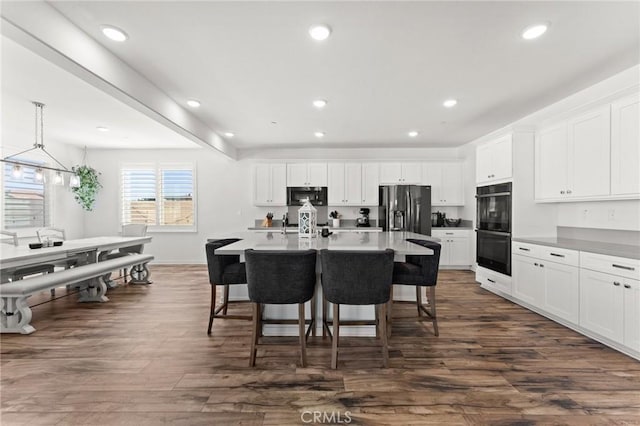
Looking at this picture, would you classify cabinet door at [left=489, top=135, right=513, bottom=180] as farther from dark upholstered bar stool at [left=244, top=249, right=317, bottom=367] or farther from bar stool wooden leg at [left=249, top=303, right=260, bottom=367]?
bar stool wooden leg at [left=249, top=303, right=260, bottom=367]

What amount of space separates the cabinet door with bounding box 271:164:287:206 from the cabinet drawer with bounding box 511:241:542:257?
4147mm

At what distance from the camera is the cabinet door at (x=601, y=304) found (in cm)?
259

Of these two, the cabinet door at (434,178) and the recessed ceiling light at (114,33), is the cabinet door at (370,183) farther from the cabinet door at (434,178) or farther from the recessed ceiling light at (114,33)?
the recessed ceiling light at (114,33)

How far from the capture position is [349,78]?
3.12 metres

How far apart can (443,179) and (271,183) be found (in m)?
3.60

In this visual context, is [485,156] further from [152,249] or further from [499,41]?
[152,249]

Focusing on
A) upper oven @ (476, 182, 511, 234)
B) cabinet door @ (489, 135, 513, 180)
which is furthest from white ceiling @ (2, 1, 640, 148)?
upper oven @ (476, 182, 511, 234)

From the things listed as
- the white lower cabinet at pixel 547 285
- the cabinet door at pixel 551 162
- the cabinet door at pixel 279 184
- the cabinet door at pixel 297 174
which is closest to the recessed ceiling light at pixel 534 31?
the cabinet door at pixel 551 162

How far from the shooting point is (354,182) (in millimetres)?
6340

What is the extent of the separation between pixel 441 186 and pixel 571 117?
2954 mm

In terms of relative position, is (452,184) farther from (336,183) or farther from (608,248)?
(608,248)

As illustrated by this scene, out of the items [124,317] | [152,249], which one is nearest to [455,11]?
[124,317]

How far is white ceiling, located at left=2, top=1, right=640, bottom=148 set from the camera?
6.82 ft

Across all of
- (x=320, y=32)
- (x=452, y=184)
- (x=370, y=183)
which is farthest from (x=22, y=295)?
(x=452, y=184)
